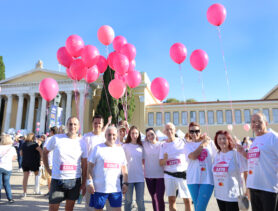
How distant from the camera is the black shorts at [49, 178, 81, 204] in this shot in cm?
312

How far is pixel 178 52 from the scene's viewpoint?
273 inches

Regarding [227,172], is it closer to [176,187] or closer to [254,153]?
[254,153]

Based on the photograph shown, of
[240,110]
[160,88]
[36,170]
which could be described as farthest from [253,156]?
[240,110]

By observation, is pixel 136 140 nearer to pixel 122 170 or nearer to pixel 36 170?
pixel 122 170

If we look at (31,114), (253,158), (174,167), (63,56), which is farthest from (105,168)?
(31,114)

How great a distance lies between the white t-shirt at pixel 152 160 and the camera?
3957 mm

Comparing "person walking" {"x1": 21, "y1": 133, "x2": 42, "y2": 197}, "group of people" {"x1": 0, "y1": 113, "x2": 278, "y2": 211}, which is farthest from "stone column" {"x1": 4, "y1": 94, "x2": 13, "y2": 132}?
"group of people" {"x1": 0, "y1": 113, "x2": 278, "y2": 211}

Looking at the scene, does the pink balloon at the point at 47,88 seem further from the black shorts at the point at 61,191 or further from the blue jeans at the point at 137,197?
the blue jeans at the point at 137,197

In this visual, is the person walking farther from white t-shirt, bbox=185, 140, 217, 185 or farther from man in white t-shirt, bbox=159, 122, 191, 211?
white t-shirt, bbox=185, 140, 217, 185

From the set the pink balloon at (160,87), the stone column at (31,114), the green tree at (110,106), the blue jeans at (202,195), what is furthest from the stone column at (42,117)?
the blue jeans at (202,195)

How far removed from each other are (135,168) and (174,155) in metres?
0.75

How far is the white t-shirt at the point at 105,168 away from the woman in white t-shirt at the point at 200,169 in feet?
3.99

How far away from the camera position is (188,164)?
3633mm

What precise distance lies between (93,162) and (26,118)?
38.3 meters
